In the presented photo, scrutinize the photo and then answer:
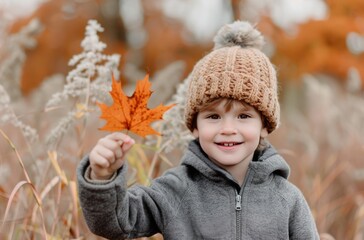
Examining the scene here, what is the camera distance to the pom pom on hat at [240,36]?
258 centimetres

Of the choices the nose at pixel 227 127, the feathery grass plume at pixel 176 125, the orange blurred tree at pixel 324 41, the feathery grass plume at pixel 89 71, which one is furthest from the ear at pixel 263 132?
the orange blurred tree at pixel 324 41

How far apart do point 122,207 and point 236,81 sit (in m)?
0.58

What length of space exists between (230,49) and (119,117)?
0.79 metres

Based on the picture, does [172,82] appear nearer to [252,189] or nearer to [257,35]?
[257,35]

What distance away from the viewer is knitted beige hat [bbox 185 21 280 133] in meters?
2.29

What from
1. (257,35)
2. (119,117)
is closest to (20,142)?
(257,35)

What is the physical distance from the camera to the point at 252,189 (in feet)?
7.52

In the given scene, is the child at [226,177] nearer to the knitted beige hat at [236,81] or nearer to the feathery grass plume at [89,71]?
the knitted beige hat at [236,81]

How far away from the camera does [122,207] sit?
6.56ft

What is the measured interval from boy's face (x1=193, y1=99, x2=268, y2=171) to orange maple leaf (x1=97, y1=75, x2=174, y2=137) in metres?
0.49

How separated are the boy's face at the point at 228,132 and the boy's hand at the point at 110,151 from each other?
447 mm

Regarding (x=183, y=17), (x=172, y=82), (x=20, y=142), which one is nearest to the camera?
(x=172, y=82)

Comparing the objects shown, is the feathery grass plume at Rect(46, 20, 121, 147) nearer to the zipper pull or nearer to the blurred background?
the blurred background

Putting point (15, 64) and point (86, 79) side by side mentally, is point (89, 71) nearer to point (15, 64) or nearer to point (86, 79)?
point (86, 79)
